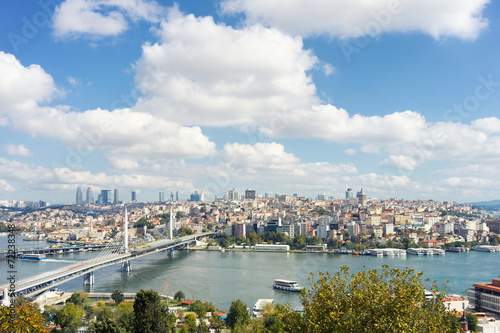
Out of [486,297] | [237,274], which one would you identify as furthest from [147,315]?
[237,274]

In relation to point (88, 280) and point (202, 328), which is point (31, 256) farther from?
point (202, 328)

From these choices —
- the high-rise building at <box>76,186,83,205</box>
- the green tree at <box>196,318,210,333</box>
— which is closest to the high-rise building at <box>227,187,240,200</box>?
the high-rise building at <box>76,186,83,205</box>

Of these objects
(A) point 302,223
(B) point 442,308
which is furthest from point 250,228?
(B) point 442,308

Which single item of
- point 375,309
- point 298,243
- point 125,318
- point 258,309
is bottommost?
point 298,243

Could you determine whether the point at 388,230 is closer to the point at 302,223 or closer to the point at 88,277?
the point at 302,223

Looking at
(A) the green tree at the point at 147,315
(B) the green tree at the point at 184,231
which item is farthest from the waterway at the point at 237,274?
(B) the green tree at the point at 184,231

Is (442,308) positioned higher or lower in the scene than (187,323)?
higher
